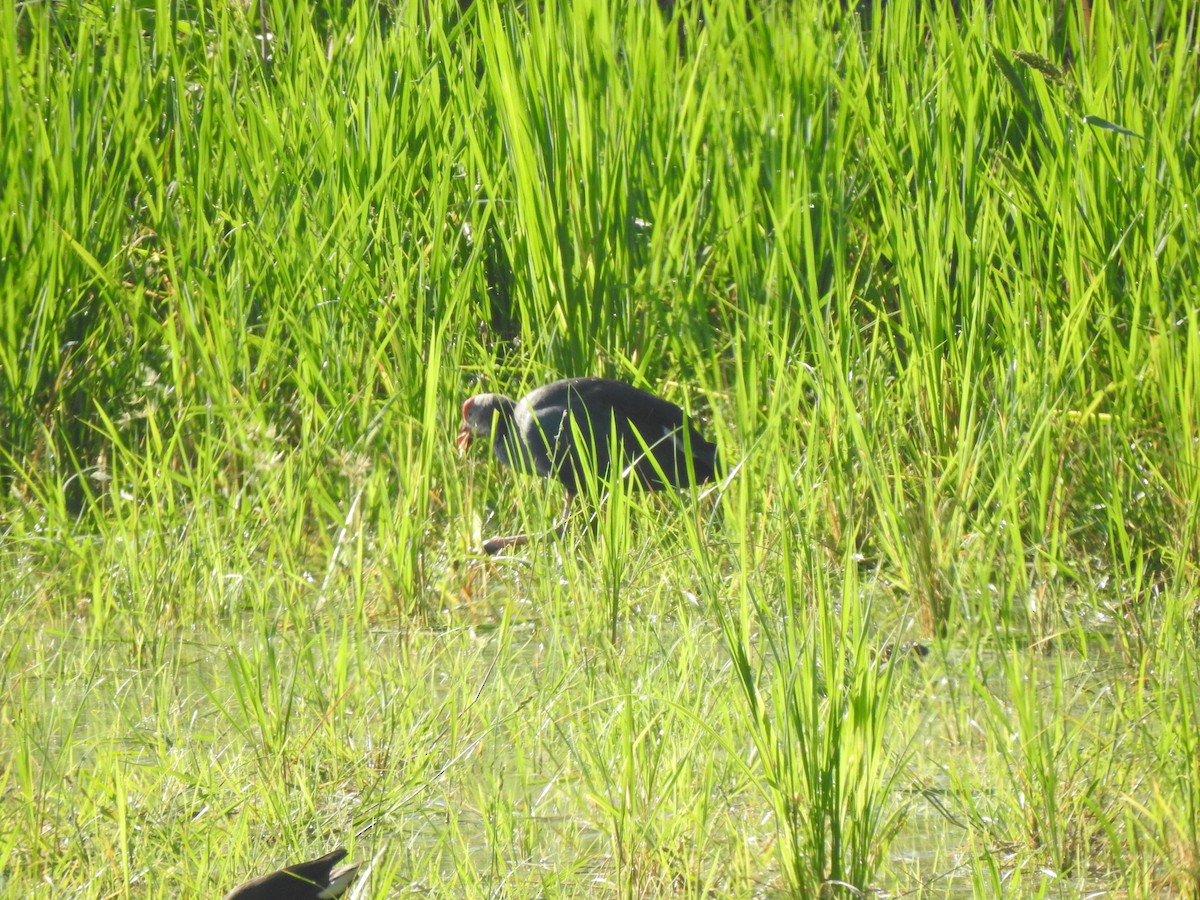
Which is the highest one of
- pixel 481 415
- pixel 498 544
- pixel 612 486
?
pixel 612 486

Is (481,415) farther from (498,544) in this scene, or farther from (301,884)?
(301,884)

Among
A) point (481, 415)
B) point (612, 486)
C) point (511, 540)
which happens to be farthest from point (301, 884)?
point (481, 415)

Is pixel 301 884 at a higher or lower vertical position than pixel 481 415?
higher

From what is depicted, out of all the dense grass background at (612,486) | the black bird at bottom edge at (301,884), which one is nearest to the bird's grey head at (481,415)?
the dense grass background at (612,486)

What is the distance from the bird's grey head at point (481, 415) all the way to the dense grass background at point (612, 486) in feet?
0.43

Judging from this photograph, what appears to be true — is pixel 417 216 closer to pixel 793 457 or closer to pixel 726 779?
pixel 793 457

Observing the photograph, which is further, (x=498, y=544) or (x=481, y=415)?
(x=481, y=415)

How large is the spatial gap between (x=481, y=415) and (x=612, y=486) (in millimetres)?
863

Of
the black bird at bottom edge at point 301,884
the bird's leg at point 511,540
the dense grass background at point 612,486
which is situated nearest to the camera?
the black bird at bottom edge at point 301,884

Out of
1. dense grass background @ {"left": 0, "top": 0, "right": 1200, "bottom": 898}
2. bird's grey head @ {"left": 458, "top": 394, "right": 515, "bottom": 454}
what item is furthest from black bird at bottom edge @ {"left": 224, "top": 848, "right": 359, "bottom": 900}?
bird's grey head @ {"left": 458, "top": 394, "right": 515, "bottom": 454}

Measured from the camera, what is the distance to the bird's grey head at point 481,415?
11.8 feet

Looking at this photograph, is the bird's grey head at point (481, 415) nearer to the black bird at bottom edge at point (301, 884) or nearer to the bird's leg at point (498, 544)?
the bird's leg at point (498, 544)

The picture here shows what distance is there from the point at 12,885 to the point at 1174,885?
1404 millimetres

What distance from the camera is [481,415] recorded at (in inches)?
144
